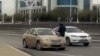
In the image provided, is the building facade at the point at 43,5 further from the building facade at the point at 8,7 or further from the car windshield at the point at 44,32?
the car windshield at the point at 44,32

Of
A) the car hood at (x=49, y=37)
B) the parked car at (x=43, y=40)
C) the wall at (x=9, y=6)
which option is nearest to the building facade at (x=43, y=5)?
the wall at (x=9, y=6)

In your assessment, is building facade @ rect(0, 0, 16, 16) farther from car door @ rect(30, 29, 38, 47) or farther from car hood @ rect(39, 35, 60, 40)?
car hood @ rect(39, 35, 60, 40)

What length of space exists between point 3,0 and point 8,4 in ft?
13.2

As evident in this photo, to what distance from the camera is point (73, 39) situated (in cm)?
2922

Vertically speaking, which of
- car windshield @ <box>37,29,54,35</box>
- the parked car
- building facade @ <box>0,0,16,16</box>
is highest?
building facade @ <box>0,0,16,16</box>

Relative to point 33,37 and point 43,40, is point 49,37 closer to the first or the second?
point 43,40

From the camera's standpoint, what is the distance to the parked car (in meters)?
24.0

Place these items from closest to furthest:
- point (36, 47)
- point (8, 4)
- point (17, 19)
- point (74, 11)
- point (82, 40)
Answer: point (36, 47)
point (82, 40)
point (17, 19)
point (74, 11)
point (8, 4)

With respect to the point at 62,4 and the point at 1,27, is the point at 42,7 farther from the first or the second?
the point at 1,27

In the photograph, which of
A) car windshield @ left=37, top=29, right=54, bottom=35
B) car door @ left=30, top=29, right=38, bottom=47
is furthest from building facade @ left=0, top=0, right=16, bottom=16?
car windshield @ left=37, top=29, right=54, bottom=35

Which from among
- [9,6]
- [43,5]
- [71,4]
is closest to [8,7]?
[9,6]

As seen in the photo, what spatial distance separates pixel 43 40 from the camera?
78.9 feet

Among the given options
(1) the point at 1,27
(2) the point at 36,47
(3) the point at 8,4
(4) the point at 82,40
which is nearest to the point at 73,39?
(4) the point at 82,40

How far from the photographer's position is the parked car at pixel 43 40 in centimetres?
2398
